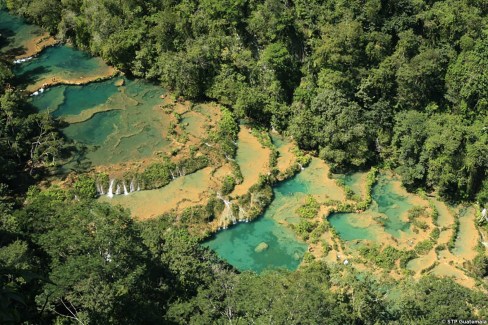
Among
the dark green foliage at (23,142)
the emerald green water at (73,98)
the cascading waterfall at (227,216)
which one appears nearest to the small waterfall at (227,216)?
the cascading waterfall at (227,216)

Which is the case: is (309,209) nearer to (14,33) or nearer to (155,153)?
(155,153)

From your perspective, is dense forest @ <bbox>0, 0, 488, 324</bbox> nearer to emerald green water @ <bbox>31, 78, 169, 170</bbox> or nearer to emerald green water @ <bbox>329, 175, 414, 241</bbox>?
emerald green water @ <bbox>31, 78, 169, 170</bbox>

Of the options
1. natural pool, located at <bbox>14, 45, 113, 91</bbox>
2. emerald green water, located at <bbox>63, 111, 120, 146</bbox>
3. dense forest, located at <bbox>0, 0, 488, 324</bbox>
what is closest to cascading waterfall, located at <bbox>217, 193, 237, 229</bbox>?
dense forest, located at <bbox>0, 0, 488, 324</bbox>

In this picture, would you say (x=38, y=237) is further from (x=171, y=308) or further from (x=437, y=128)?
(x=437, y=128)

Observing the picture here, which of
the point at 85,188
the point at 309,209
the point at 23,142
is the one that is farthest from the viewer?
the point at 23,142

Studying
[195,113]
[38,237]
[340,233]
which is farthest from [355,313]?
[195,113]

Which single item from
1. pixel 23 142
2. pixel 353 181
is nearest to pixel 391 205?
pixel 353 181
